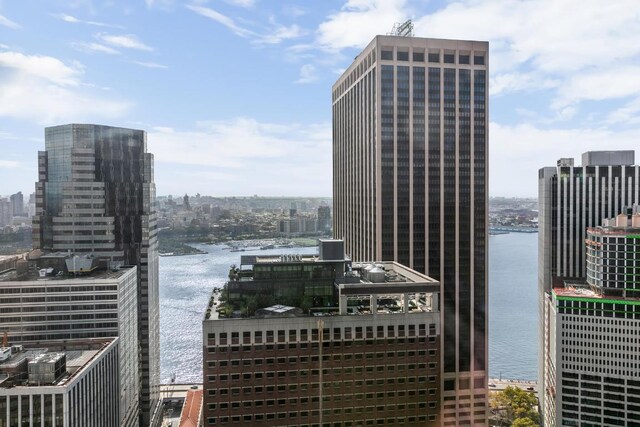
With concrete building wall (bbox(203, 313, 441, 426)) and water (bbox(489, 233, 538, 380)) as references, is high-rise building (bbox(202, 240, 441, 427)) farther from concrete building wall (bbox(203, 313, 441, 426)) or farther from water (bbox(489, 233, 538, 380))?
water (bbox(489, 233, 538, 380))

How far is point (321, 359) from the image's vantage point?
2162 cm

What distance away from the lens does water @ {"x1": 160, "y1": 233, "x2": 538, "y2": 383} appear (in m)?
53.3

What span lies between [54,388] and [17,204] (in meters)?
20.5

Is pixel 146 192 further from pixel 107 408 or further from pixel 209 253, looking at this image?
pixel 209 253

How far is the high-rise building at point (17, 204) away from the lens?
34562 mm

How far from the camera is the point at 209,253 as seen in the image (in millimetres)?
70000

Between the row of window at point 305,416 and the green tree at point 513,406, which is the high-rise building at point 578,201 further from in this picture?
the row of window at point 305,416

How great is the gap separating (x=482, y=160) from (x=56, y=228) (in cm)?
3446

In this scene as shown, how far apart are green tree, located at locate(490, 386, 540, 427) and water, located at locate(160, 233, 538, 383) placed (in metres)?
10.1

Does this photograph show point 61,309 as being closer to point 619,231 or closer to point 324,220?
point 619,231

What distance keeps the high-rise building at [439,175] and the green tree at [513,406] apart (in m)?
2.62

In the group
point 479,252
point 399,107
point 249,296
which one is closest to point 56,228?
point 249,296

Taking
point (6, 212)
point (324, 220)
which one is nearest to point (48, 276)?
point (6, 212)

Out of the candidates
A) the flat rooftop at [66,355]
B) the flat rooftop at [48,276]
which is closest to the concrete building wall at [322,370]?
the flat rooftop at [66,355]
